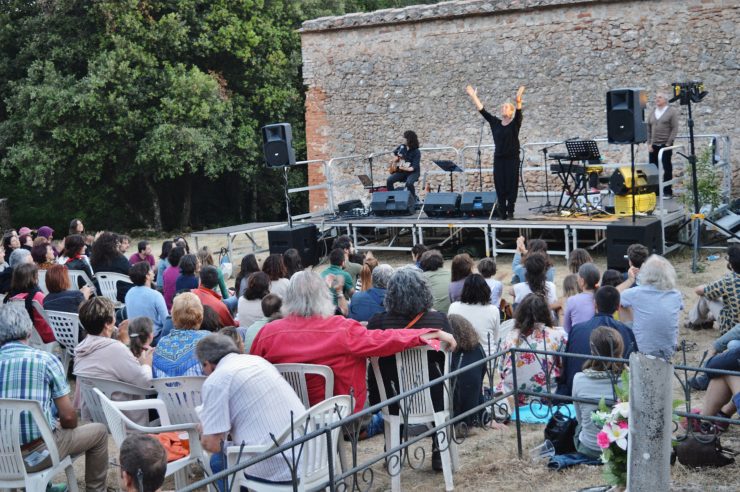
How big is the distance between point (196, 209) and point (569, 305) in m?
15.7

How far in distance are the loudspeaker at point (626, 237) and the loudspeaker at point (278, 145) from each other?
4398 mm

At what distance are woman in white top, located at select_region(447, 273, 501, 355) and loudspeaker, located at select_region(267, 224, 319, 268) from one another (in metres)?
6.78

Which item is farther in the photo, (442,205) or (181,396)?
(442,205)

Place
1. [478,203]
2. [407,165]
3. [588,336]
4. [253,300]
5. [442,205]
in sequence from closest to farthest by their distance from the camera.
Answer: [588,336]
[253,300]
[478,203]
[442,205]
[407,165]

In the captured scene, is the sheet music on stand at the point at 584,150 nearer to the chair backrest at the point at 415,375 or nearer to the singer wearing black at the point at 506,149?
the singer wearing black at the point at 506,149

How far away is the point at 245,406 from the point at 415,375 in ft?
3.53

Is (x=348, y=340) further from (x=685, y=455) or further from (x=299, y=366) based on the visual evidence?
(x=685, y=455)

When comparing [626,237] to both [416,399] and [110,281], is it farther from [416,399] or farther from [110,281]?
[416,399]

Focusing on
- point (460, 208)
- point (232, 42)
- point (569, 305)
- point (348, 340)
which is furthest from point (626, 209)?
point (232, 42)

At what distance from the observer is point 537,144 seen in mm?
13617

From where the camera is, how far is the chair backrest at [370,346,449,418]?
462cm

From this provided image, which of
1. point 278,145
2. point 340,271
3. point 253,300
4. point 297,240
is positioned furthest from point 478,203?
point 253,300

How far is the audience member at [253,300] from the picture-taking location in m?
6.29

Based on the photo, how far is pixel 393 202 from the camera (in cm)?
1256
